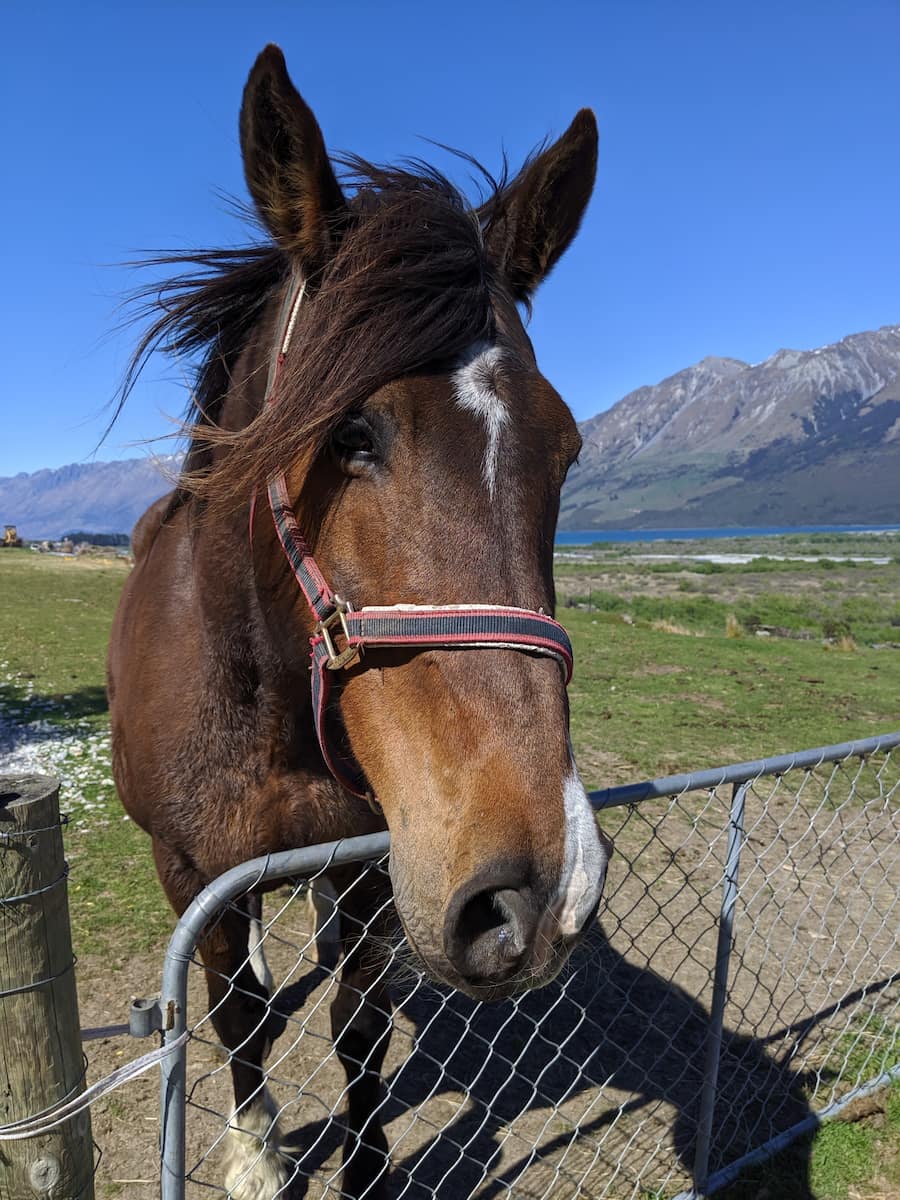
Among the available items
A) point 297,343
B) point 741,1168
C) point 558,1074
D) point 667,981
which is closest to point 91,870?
point 558,1074

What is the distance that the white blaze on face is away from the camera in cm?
133

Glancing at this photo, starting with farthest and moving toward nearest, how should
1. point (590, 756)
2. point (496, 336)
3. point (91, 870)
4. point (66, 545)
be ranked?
point (66, 545) → point (590, 756) → point (91, 870) → point (496, 336)

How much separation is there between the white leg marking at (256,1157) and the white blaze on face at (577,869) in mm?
1994

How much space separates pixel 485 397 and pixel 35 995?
142 centimetres

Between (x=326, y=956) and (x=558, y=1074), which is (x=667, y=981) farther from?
(x=326, y=956)

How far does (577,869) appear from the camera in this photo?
134 centimetres

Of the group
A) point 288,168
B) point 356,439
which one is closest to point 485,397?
point 356,439

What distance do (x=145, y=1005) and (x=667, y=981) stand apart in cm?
366

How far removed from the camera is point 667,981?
13.9ft

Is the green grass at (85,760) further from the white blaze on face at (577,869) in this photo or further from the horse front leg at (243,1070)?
the white blaze on face at (577,869)

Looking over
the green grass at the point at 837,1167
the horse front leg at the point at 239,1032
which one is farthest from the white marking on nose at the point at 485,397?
the green grass at the point at 837,1167

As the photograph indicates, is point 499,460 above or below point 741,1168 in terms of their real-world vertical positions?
above

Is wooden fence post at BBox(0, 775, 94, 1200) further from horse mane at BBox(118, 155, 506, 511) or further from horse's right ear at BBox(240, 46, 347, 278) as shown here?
horse's right ear at BBox(240, 46, 347, 278)

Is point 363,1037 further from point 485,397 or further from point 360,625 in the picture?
point 485,397
